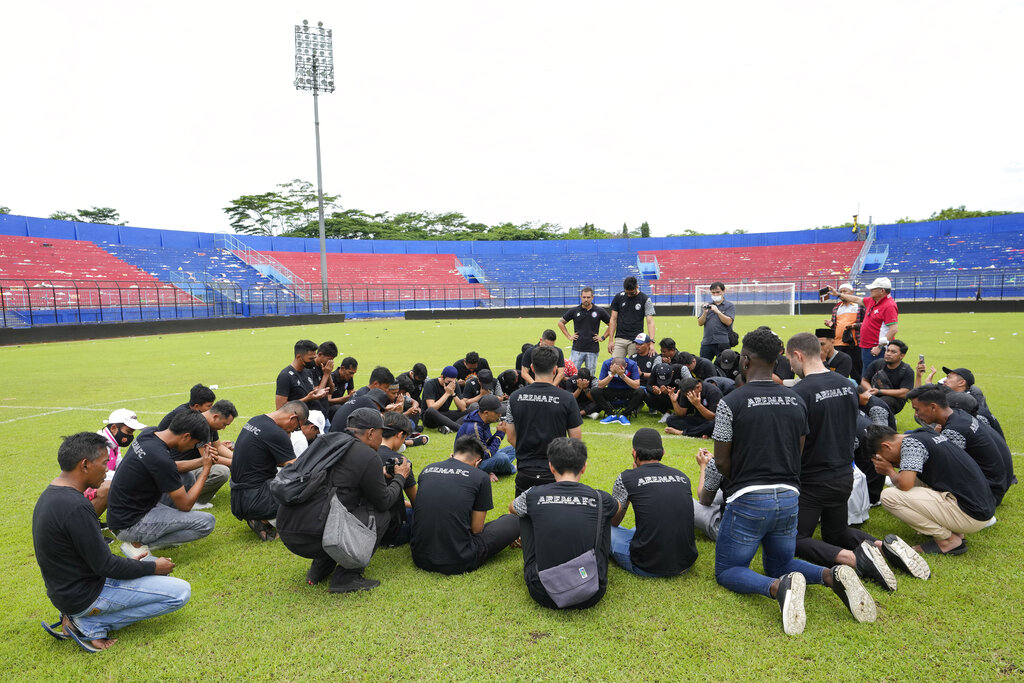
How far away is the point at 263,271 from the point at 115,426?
151ft

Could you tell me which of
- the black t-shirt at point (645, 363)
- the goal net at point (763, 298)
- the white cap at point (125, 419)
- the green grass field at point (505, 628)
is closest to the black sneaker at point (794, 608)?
the green grass field at point (505, 628)

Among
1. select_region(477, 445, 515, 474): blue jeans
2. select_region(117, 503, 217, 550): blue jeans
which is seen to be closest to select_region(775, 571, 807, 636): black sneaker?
select_region(477, 445, 515, 474): blue jeans

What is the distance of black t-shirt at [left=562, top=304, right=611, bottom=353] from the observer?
383 inches

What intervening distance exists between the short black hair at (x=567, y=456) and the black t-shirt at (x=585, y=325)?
599 cm

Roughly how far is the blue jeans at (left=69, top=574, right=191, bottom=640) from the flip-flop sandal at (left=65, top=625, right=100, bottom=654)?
1.1 inches

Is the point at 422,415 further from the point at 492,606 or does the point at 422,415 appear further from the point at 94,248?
the point at 94,248

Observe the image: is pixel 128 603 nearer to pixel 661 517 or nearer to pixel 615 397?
pixel 661 517

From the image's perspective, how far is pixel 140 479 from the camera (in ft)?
14.1

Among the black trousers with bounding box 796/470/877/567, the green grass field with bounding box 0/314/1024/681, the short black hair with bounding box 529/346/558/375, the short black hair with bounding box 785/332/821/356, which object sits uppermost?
the short black hair with bounding box 785/332/821/356

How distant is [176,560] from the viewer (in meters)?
4.54

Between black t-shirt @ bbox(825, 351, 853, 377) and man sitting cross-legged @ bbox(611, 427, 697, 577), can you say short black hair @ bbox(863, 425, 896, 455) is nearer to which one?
man sitting cross-legged @ bbox(611, 427, 697, 577)

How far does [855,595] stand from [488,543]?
95.4 inches

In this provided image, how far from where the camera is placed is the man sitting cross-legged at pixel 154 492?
4230mm

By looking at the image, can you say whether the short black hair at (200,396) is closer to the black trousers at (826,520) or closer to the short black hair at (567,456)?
the short black hair at (567,456)
